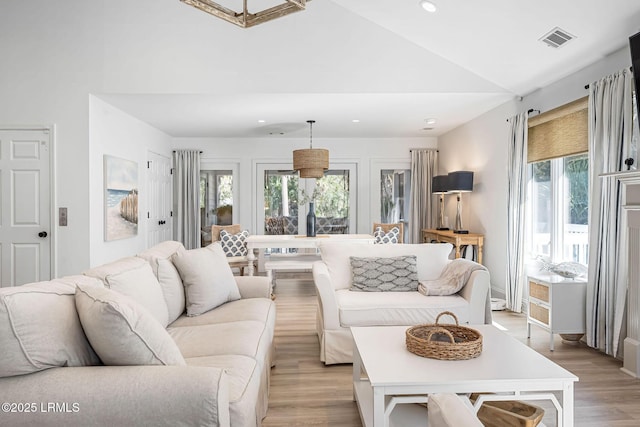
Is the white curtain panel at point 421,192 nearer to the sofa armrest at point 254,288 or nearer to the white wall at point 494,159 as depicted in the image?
the white wall at point 494,159

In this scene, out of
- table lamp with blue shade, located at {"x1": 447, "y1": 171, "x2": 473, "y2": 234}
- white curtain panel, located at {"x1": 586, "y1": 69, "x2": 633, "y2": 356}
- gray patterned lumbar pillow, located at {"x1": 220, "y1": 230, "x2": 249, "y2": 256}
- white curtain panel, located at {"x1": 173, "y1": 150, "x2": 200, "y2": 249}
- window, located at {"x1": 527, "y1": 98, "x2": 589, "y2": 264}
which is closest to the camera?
white curtain panel, located at {"x1": 586, "y1": 69, "x2": 633, "y2": 356}

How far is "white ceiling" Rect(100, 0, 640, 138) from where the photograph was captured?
3.53 metres

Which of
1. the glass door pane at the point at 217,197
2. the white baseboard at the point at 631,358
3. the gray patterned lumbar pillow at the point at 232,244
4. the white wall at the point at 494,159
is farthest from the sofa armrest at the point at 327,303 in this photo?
the glass door pane at the point at 217,197

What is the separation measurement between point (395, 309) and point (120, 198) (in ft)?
12.5

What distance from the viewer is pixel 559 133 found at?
4074 millimetres

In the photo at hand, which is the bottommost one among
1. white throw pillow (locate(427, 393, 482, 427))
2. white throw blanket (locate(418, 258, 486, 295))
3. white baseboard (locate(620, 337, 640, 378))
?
white baseboard (locate(620, 337, 640, 378))

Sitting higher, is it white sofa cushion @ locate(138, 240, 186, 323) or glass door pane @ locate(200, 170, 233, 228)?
glass door pane @ locate(200, 170, 233, 228)

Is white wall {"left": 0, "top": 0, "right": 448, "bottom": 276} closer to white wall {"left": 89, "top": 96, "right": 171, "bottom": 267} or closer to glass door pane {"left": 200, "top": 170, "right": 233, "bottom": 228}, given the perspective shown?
white wall {"left": 89, "top": 96, "right": 171, "bottom": 267}

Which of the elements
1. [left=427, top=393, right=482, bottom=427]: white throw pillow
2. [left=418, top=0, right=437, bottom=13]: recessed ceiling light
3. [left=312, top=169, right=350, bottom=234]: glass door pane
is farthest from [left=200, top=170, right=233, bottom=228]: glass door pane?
[left=427, top=393, right=482, bottom=427]: white throw pillow

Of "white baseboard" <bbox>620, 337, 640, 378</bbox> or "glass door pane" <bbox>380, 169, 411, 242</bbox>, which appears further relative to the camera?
"glass door pane" <bbox>380, 169, 411, 242</bbox>

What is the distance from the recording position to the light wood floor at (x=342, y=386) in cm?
228

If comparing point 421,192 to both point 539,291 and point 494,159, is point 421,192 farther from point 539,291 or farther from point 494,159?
point 539,291

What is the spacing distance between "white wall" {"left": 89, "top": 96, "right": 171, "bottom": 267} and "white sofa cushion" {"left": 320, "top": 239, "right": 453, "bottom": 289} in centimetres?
272

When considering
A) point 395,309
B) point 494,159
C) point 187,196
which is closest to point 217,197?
point 187,196
